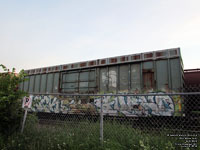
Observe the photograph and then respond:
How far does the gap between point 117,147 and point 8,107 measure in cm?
340

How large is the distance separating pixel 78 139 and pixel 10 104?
2.39m

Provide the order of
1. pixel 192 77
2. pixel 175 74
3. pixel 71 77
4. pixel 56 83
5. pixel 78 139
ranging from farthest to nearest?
pixel 56 83
pixel 192 77
pixel 71 77
pixel 175 74
pixel 78 139

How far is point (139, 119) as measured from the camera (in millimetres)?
6570

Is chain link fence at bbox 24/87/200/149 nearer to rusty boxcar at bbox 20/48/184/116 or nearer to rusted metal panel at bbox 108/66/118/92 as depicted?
rusty boxcar at bbox 20/48/184/116

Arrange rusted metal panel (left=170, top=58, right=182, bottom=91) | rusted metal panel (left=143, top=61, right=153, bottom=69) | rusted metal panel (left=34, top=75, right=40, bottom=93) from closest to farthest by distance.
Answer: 1. rusted metal panel (left=170, top=58, right=182, bottom=91)
2. rusted metal panel (left=143, top=61, right=153, bottom=69)
3. rusted metal panel (left=34, top=75, right=40, bottom=93)

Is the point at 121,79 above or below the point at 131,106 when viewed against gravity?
above

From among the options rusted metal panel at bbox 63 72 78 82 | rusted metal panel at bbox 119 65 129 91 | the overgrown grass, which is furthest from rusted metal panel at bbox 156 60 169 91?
rusted metal panel at bbox 63 72 78 82

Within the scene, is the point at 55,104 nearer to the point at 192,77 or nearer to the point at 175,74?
the point at 175,74

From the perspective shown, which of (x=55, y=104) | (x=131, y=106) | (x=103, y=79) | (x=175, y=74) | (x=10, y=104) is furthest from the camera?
(x=55, y=104)

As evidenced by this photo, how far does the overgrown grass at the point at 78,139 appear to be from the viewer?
313cm

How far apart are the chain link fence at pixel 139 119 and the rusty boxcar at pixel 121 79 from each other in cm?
5

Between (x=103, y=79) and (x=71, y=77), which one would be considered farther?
(x=71, y=77)

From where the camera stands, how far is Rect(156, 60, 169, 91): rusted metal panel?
22.0ft

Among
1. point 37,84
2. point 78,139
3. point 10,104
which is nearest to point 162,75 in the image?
point 78,139
